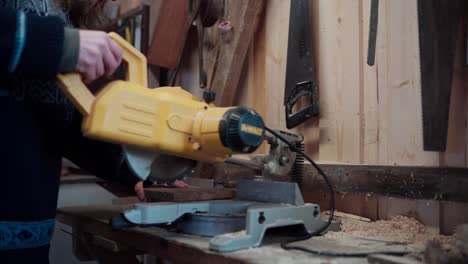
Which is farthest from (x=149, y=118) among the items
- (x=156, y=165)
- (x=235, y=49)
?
(x=235, y=49)

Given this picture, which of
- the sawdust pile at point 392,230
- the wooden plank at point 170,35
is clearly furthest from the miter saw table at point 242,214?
the wooden plank at point 170,35

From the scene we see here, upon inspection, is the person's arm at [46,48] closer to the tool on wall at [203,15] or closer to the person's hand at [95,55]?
the person's hand at [95,55]

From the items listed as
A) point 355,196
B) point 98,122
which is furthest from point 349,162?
point 98,122

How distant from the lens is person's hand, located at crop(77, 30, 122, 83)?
84cm

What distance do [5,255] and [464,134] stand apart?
1.03 meters

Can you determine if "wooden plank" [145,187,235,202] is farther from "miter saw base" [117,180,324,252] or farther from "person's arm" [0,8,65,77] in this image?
"person's arm" [0,8,65,77]

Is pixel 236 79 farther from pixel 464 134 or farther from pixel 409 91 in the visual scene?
pixel 464 134

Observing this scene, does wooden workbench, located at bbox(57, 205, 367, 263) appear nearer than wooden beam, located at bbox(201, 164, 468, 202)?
Yes

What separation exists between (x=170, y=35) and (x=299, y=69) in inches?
31.5

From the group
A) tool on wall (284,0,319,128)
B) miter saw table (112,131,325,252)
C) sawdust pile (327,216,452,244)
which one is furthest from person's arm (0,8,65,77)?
tool on wall (284,0,319,128)

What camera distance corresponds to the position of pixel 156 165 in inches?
38.4

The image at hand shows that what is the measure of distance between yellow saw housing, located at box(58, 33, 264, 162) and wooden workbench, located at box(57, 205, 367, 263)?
0.19 m

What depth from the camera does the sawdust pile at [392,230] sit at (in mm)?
1036

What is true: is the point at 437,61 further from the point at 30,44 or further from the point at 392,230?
the point at 30,44
